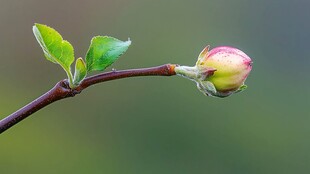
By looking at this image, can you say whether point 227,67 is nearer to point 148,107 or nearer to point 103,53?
point 103,53

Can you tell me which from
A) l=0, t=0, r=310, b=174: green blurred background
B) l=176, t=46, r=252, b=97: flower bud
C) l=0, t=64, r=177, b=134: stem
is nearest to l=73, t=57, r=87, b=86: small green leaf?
l=0, t=64, r=177, b=134: stem

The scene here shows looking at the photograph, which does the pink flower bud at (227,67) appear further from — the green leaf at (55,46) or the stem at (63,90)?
the green leaf at (55,46)

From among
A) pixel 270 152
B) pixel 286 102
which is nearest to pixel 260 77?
pixel 286 102

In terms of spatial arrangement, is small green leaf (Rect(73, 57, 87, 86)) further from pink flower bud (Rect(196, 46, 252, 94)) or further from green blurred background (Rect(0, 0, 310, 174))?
green blurred background (Rect(0, 0, 310, 174))

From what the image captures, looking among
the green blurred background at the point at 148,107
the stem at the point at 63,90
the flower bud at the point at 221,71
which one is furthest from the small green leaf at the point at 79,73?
the green blurred background at the point at 148,107

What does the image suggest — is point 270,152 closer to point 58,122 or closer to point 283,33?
point 58,122
